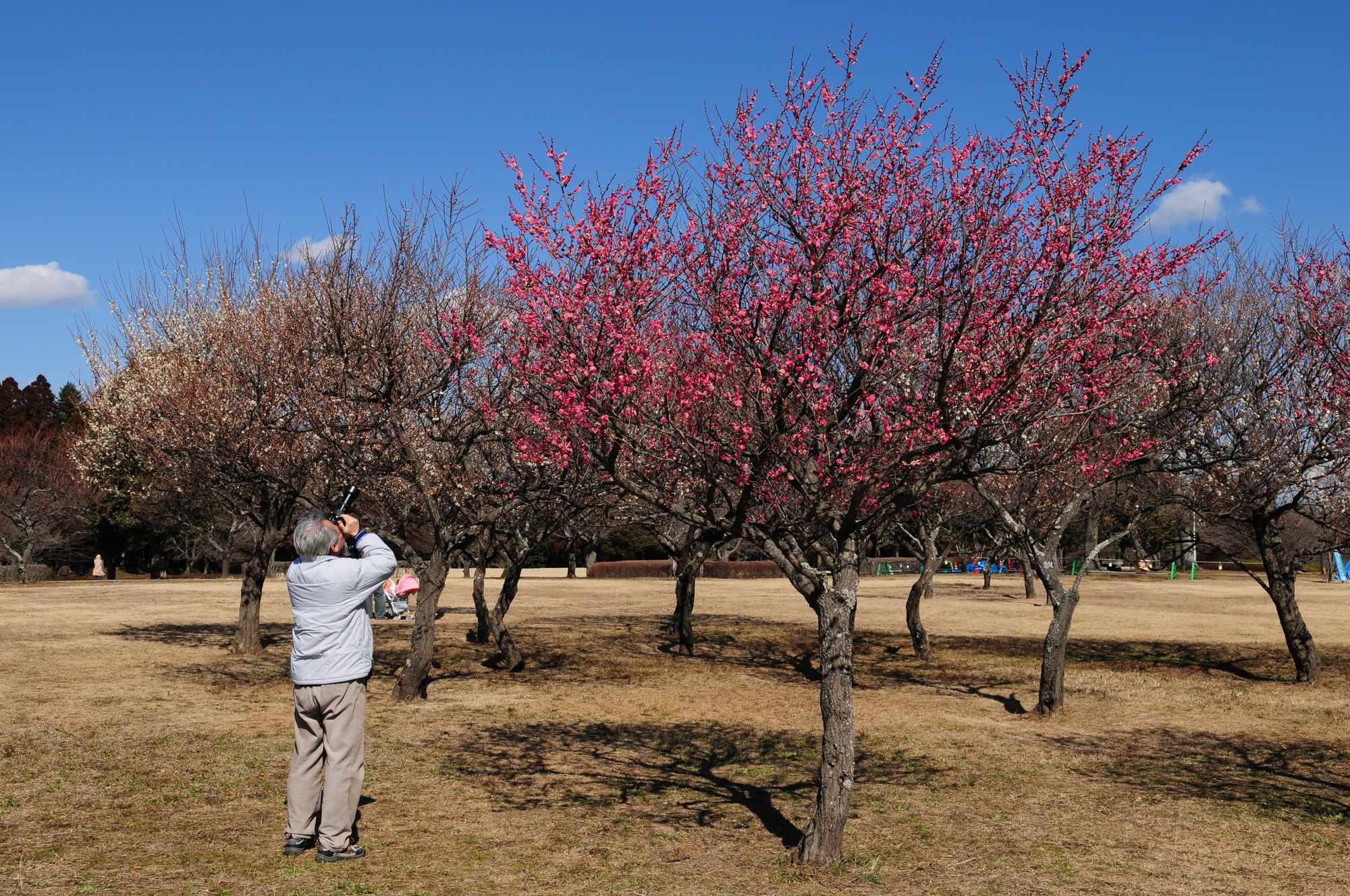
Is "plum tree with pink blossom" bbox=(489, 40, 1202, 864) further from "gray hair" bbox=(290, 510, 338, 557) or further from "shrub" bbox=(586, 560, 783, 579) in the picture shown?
"shrub" bbox=(586, 560, 783, 579)

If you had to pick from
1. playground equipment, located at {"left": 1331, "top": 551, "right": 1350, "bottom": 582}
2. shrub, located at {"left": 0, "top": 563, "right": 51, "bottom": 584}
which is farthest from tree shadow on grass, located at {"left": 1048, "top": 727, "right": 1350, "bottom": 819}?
playground equipment, located at {"left": 1331, "top": 551, "right": 1350, "bottom": 582}

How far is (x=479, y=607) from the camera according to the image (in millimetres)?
22094

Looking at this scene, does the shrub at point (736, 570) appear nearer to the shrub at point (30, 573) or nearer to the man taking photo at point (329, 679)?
the shrub at point (30, 573)

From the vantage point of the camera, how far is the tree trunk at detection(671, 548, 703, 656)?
23219 millimetres

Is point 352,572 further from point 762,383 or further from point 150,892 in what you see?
point 762,383

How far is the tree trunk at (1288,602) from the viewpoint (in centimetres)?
1917

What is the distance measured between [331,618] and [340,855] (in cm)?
162

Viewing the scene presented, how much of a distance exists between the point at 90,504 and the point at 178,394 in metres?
38.5

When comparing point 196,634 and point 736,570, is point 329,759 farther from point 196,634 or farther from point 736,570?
point 736,570

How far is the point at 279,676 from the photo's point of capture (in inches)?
716

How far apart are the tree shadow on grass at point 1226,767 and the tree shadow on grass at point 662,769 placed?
7.18 feet

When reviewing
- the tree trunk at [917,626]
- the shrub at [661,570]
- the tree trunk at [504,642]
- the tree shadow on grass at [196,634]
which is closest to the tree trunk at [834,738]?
the tree trunk at [504,642]

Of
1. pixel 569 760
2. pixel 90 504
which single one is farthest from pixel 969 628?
pixel 90 504

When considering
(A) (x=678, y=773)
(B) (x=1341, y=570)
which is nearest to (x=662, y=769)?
(A) (x=678, y=773)
